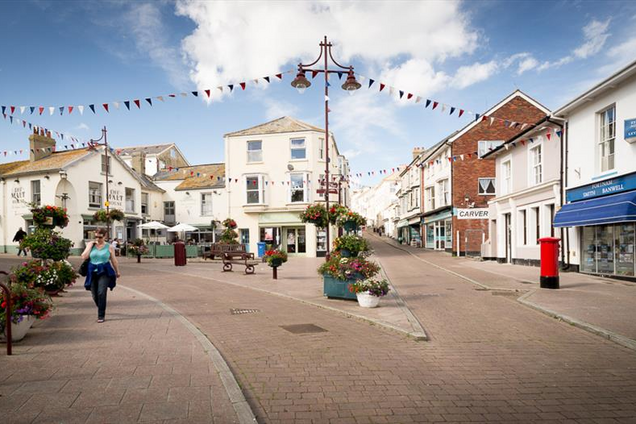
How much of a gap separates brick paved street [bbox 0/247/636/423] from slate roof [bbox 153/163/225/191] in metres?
32.2

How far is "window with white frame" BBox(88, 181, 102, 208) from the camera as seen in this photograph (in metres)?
36.0

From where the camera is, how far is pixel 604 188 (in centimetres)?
1546

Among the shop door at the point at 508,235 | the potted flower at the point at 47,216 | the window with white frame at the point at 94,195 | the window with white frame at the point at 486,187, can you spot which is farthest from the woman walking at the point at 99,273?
the window with white frame at the point at 486,187

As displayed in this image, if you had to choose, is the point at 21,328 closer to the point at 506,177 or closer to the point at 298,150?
the point at 506,177

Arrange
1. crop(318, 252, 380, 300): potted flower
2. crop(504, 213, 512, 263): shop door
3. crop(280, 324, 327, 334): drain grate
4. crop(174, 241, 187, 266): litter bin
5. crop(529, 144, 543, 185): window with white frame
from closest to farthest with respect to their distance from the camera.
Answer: crop(280, 324, 327, 334): drain grate < crop(318, 252, 380, 300): potted flower < crop(529, 144, 543, 185): window with white frame < crop(174, 241, 187, 266): litter bin < crop(504, 213, 512, 263): shop door

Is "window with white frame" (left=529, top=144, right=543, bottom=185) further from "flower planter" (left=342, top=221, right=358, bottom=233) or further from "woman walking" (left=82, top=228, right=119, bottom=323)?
"woman walking" (left=82, top=228, right=119, bottom=323)

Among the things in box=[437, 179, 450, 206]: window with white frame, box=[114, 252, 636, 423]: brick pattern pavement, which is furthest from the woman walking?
box=[437, 179, 450, 206]: window with white frame

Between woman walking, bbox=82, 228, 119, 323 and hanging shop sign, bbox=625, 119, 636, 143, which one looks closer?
woman walking, bbox=82, 228, 119, 323

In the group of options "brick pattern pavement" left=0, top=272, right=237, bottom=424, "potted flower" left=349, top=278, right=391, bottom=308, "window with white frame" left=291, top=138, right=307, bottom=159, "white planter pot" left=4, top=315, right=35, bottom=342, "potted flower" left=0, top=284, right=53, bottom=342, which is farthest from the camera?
"window with white frame" left=291, top=138, right=307, bottom=159

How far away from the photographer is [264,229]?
36.4 m

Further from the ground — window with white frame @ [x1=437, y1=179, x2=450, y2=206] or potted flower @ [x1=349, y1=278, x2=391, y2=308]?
window with white frame @ [x1=437, y1=179, x2=450, y2=206]

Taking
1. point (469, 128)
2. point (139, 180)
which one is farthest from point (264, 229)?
point (469, 128)

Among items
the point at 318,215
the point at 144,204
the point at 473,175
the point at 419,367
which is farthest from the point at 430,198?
the point at 419,367

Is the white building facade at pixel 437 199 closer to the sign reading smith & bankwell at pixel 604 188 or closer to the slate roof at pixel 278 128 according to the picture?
the slate roof at pixel 278 128
